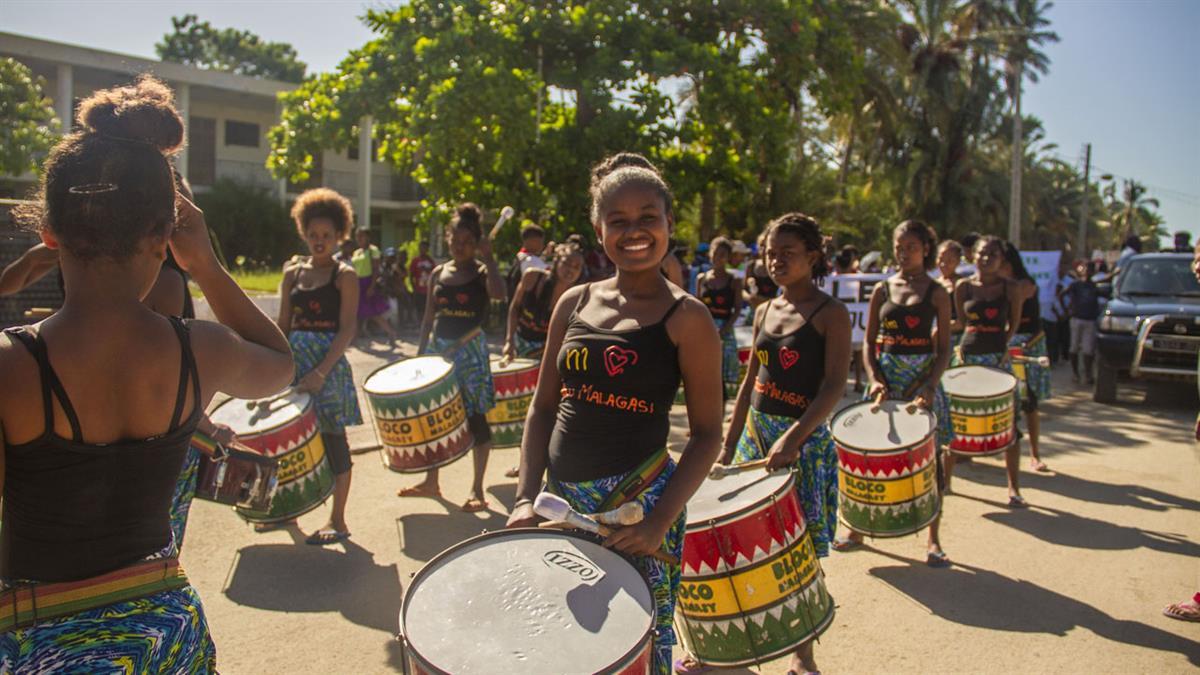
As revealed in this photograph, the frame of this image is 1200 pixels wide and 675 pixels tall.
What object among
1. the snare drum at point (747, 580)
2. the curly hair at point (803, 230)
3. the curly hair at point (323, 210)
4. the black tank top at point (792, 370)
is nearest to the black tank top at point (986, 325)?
the curly hair at point (803, 230)

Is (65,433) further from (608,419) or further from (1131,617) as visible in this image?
(1131,617)

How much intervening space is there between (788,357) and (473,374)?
2832 mm

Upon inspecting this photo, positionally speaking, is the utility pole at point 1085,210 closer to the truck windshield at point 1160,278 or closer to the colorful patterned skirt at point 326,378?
the truck windshield at point 1160,278

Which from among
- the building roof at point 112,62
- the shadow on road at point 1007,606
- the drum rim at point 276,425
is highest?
the building roof at point 112,62

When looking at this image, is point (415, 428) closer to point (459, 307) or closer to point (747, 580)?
point (459, 307)

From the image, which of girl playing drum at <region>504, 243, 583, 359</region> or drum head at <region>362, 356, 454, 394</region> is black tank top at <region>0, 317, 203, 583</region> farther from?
girl playing drum at <region>504, 243, 583, 359</region>

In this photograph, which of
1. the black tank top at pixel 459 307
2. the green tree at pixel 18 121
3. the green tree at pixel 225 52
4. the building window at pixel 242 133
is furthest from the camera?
the green tree at pixel 225 52

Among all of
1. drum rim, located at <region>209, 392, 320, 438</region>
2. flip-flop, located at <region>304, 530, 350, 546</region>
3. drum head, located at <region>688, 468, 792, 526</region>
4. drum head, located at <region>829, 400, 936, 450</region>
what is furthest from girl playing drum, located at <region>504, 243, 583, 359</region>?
drum head, located at <region>688, 468, 792, 526</region>

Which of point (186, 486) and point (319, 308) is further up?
point (319, 308)

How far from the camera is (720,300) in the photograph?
8.98m

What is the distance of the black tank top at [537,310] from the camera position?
765 centimetres

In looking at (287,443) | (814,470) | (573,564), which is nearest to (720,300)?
(814,470)

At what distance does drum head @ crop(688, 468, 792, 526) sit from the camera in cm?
318

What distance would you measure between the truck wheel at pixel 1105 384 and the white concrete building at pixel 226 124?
18789mm
